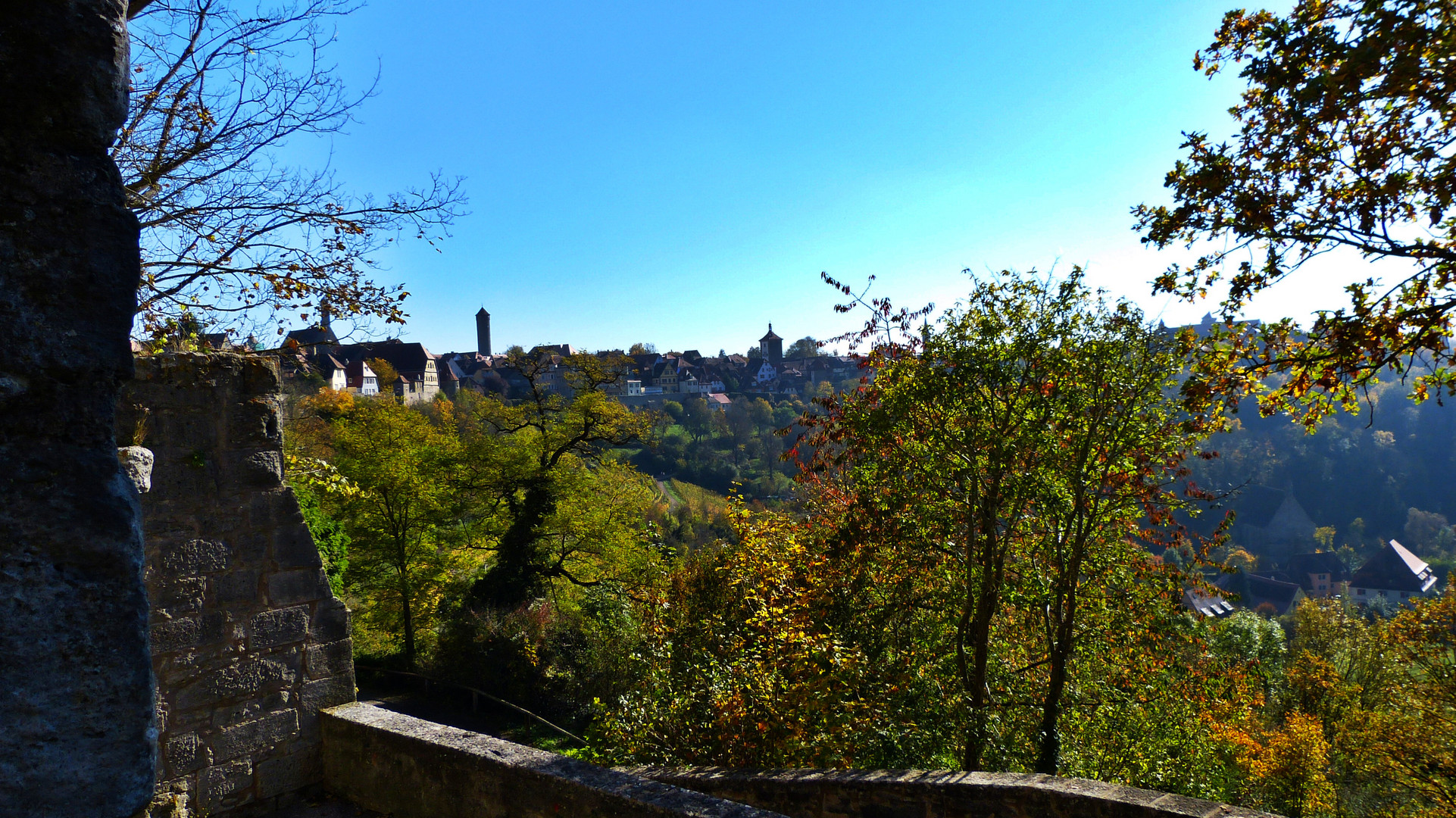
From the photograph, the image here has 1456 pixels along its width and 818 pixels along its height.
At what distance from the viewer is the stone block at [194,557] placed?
3307mm

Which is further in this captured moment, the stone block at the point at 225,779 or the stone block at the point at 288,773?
the stone block at the point at 288,773

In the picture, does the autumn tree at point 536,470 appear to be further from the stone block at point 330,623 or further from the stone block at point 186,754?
the stone block at point 186,754

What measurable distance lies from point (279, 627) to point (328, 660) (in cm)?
32

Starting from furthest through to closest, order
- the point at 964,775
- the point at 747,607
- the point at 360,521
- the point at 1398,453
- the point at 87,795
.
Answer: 1. the point at 1398,453
2. the point at 360,521
3. the point at 747,607
4. the point at 964,775
5. the point at 87,795

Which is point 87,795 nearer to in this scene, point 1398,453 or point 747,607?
point 747,607

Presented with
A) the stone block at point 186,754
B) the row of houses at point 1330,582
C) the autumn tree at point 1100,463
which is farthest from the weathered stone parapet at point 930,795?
the row of houses at point 1330,582

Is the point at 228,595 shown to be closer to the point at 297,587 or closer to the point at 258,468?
the point at 297,587

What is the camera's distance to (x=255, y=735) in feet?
11.6

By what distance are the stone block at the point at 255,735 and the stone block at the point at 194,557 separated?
77 cm

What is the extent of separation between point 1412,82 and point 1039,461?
3.17 m

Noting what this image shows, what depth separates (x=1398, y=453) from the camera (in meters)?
71.8

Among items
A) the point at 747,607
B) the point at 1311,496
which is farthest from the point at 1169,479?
the point at 1311,496

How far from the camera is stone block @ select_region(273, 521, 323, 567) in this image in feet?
12.0

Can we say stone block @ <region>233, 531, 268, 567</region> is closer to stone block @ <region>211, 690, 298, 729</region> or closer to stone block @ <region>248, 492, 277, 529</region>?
stone block @ <region>248, 492, 277, 529</region>
